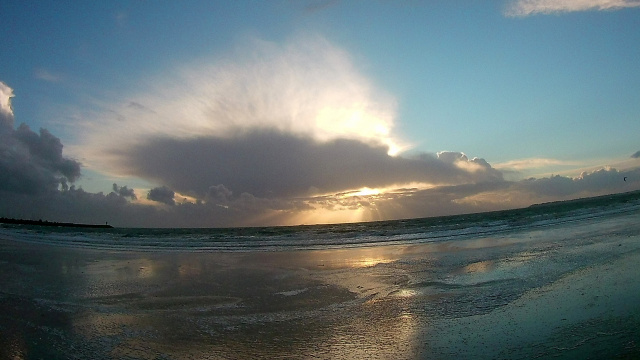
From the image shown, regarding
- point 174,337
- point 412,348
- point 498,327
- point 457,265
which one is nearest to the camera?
point 412,348

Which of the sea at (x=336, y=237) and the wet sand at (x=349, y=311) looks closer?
the wet sand at (x=349, y=311)

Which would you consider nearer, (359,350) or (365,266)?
(359,350)

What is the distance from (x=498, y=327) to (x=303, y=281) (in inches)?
265

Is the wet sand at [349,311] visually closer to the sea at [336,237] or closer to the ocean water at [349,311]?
the ocean water at [349,311]

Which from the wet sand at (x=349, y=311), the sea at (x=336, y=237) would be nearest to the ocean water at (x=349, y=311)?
the wet sand at (x=349, y=311)

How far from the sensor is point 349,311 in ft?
26.4

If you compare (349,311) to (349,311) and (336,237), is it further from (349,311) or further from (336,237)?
(336,237)

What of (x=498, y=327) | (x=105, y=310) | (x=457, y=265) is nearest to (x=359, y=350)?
(x=498, y=327)

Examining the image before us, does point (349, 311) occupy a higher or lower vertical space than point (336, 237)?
higher

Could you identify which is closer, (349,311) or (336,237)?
(349,311)

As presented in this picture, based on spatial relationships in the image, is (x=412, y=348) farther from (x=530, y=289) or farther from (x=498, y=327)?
(x=530, y=289)

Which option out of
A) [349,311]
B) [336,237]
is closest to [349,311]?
[349,311]

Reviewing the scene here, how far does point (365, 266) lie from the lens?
1463cm

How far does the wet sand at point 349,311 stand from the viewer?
5.69 metres
